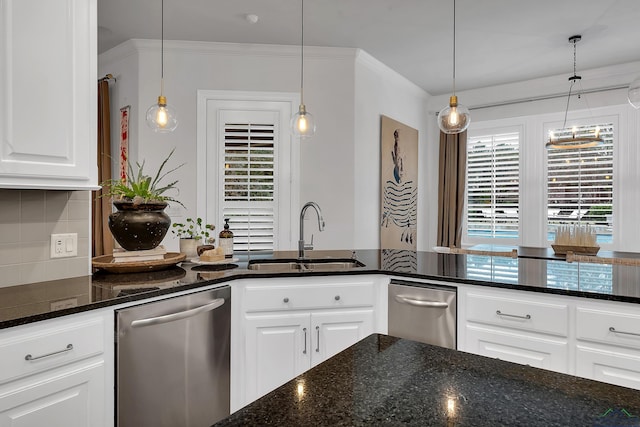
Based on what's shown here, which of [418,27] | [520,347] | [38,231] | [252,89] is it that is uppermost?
[418,27]

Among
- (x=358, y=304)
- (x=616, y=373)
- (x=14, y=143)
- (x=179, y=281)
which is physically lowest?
(x=616, y=373)

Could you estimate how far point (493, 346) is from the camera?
5.99 ft

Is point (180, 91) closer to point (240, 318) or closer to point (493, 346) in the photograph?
point (240, 318)

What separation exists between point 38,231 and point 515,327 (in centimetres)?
222

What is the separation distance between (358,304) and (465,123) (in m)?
1.78

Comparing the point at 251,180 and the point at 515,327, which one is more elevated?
the point at 251,180

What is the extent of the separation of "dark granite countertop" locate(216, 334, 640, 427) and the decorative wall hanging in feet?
12.4

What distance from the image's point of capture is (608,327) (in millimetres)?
1566

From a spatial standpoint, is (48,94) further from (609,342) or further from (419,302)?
(609,342)

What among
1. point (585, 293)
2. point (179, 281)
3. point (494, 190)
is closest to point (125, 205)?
point (179, 281)

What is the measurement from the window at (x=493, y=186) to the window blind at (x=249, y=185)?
9.99 feet

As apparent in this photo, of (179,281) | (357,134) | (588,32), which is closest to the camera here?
(179,281)

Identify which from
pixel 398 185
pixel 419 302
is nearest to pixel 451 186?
pixel 398 185

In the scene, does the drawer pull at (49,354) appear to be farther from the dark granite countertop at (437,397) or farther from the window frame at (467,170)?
the window frame at (467,170)
